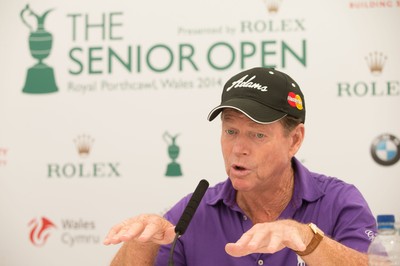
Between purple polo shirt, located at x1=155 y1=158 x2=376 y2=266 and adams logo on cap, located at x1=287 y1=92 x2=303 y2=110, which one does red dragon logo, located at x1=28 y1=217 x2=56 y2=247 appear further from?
adams logo on cap, located at x1=287 y1=92 x2=303 y2=110

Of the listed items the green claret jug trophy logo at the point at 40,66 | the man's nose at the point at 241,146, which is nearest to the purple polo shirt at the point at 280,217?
the man's nose at the point at 241,146

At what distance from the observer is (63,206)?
3344 millimetres

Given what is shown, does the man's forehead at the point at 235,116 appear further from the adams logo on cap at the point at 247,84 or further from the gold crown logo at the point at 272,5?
the gold crown logo at the point at 272,5

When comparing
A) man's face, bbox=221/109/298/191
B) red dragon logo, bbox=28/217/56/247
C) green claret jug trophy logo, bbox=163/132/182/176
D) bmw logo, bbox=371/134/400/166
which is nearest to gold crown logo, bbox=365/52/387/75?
bmw logo, bbox=371/134/400/166

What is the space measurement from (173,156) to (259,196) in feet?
3.73

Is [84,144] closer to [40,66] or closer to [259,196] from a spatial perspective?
[40,66]

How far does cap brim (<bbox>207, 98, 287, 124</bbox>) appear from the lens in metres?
1.98

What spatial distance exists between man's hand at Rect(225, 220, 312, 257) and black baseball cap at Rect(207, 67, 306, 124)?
1.63 ft

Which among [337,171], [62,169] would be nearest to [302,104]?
[337,171]

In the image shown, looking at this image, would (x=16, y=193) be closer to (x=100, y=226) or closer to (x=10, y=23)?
(x=100, y=226)

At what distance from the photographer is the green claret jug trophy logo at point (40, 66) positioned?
340cm

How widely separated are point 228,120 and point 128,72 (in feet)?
4.43

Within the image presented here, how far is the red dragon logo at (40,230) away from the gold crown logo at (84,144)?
40 cm

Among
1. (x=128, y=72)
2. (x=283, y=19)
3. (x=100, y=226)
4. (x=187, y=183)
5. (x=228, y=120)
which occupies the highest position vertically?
(x=283, y=19)
